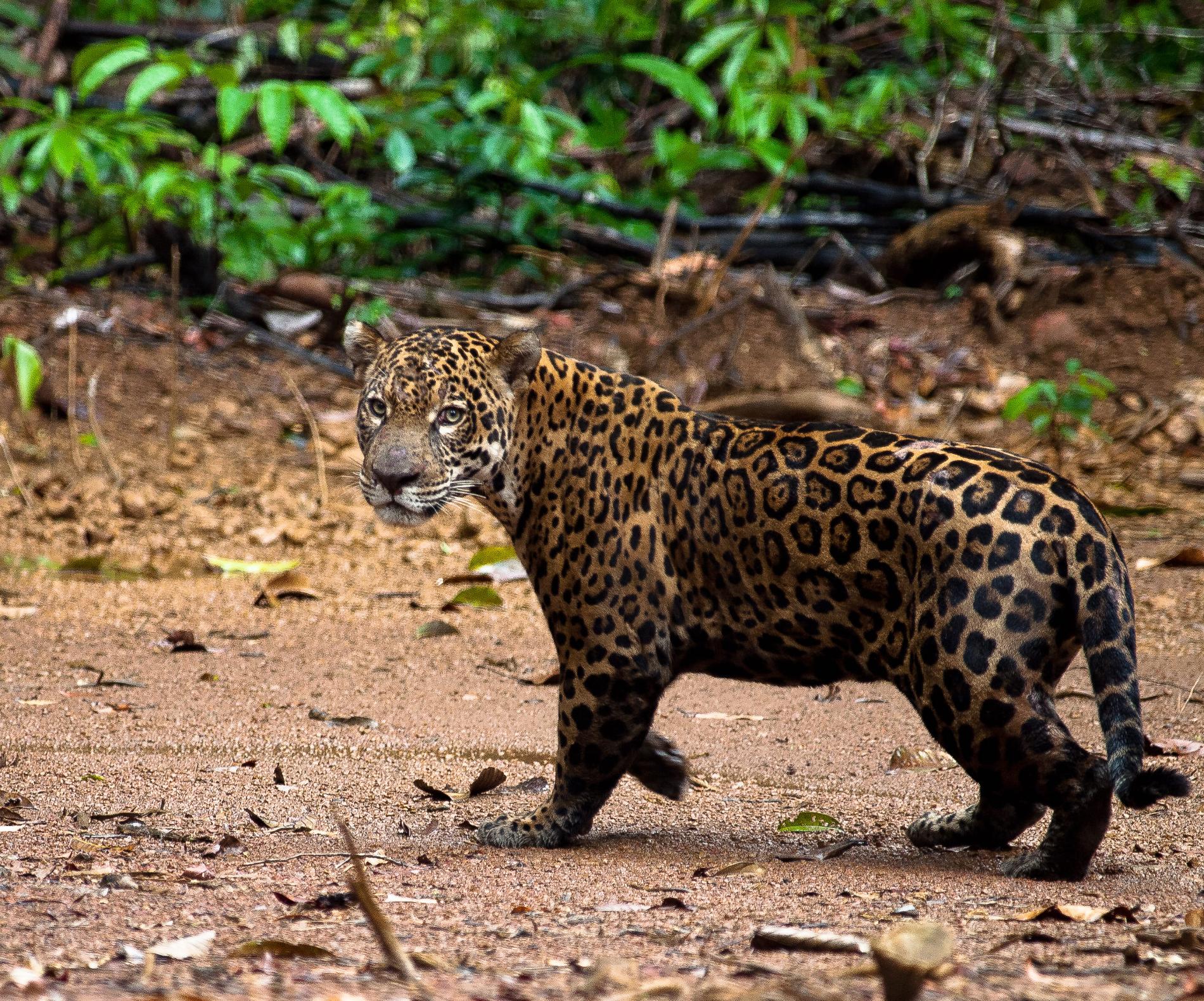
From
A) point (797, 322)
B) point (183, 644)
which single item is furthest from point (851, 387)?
point (183, 644)

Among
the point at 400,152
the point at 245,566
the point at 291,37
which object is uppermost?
the point at 291,37

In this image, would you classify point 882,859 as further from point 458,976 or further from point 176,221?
point 176,221

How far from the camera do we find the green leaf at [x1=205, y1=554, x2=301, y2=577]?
28.5 feet

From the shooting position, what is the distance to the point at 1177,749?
18.2ft

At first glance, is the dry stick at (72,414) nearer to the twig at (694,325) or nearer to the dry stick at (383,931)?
the twig at (694,325)

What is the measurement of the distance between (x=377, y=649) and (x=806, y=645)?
3.22 m

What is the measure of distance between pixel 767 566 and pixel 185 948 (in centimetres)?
211

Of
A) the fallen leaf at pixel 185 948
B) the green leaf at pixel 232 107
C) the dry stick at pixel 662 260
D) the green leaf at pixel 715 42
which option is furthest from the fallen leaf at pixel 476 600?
the fallen leaf at pixel 185 948

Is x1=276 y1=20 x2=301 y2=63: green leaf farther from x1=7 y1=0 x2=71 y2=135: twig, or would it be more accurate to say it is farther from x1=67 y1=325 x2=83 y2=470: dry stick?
x1=67 y1=325 x2=83 y2=470: dry stick

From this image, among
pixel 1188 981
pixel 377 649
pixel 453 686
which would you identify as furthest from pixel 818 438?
pixel 377 649

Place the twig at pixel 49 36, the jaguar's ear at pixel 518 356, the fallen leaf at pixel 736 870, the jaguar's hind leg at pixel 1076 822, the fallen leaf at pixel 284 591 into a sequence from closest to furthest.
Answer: the jaguar's hind leg at pixel 1076 822, the fallen leaf at pixel 736 870, the jaguar's ear at pixel 518 356, the fallen leaf at pixel 284 591, the twig at pixel 49 36

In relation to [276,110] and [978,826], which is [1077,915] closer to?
[978,826]

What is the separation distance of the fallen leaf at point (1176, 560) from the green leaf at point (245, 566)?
192 inches

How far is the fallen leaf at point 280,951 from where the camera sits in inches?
119
